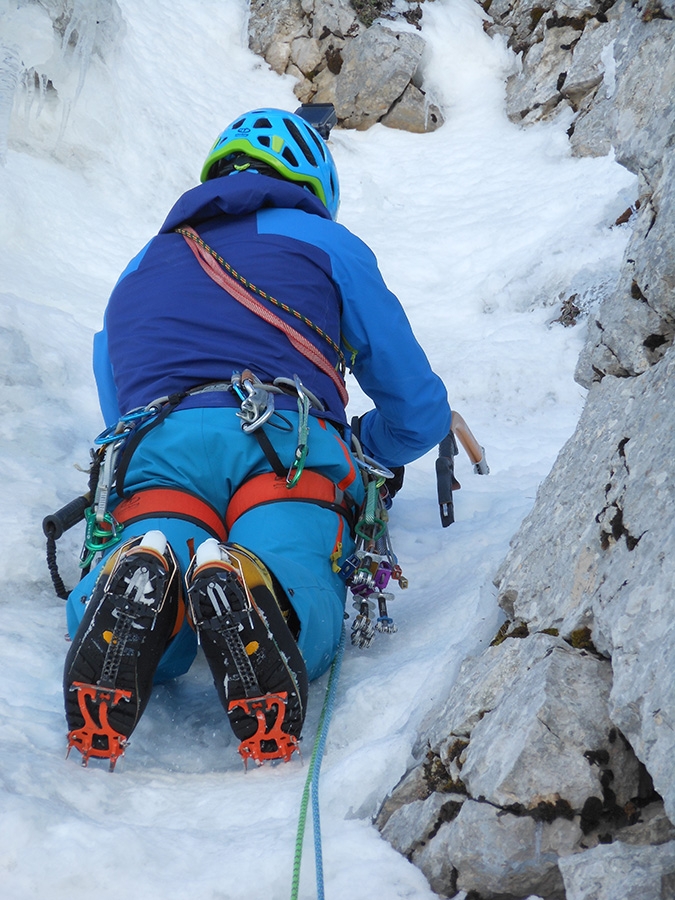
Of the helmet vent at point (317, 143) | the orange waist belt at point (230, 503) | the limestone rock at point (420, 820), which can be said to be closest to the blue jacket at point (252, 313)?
the orange waist belt at point (230, 503)

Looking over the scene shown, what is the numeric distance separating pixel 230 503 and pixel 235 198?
988 mm

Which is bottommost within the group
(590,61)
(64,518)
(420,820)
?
(64,518)

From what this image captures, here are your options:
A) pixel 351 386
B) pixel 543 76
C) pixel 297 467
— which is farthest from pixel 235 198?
pixel 543 76

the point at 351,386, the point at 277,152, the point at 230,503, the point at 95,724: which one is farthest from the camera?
the point at 351,386

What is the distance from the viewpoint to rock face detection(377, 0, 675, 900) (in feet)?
4.17

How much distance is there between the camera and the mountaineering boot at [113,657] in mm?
1800

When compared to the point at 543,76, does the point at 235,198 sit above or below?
above

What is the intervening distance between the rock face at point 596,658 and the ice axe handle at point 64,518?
124cm

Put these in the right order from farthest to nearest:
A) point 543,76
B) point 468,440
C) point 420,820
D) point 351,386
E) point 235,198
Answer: point 543,76 → point 351,386 → point 468,440 → point 235,198 → point 420,820

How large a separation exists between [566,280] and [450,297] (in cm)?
106

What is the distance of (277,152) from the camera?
2.95 m

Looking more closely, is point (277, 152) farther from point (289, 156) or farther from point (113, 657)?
point (113, 657)

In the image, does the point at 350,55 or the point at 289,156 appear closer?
the point at 289,156

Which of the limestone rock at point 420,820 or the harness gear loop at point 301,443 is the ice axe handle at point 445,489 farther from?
the limestone rock at point 420,820
